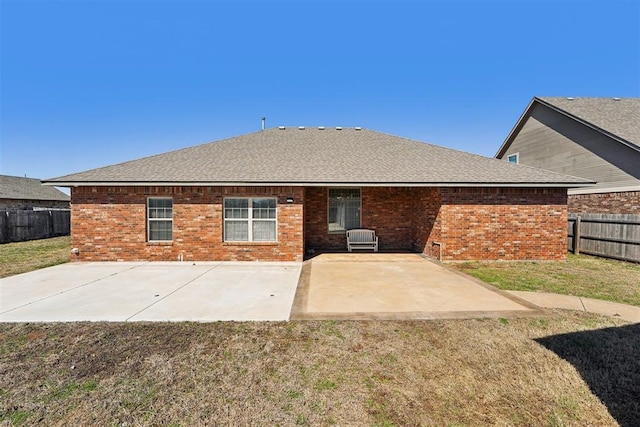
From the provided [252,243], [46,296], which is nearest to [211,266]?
[252,243]

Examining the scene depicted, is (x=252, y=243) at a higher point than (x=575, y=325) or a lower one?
higher

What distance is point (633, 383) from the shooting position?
310cm

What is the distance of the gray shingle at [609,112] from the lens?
1266cm

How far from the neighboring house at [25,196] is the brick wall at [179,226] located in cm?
2300

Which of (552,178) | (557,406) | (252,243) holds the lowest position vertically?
(557,406)

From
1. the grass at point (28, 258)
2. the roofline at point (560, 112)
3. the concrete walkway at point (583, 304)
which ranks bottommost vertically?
the concrete walkway at point (583, 304)

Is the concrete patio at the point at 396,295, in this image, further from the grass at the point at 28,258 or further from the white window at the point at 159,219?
the grass at the point at 28,258

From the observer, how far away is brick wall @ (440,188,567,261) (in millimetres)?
9602

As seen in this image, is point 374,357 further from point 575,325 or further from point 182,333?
point 575,325

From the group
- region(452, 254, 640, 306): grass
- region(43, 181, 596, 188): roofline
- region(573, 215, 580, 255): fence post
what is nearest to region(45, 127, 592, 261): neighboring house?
region(43, 181, 596, 188): roofline

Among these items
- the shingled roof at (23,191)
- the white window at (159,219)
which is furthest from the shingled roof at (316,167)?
the shingled roof at (23,191)

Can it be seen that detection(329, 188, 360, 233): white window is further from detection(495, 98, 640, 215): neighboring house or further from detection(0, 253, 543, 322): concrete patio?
detection(495, 98, 640, 215): neighboring house

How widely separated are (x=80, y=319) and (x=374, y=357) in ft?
16.7

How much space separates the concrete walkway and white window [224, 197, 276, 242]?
24.0ft
